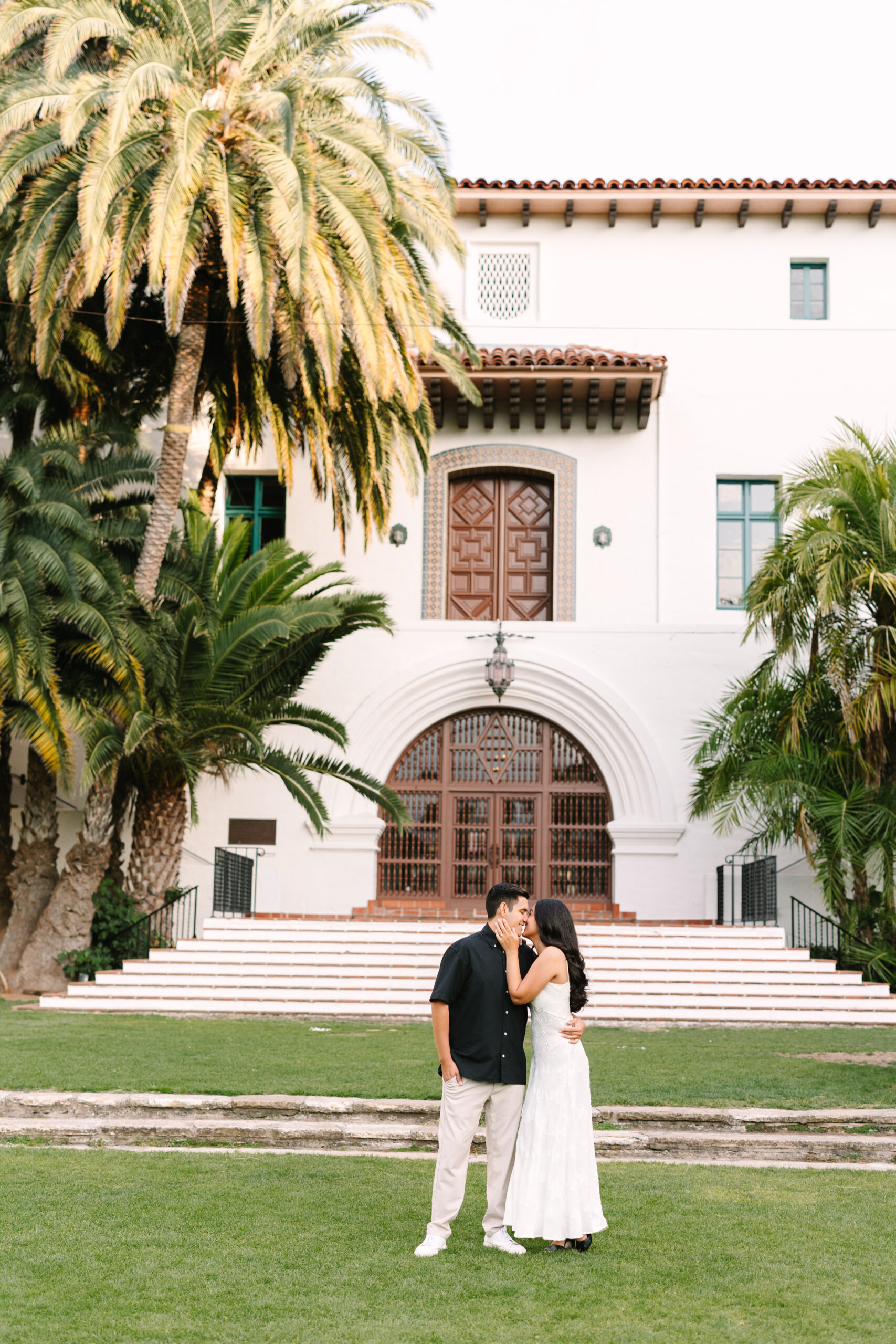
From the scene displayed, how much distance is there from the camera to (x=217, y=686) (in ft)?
52.9

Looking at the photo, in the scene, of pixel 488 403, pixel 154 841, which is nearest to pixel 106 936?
pixel 154 841

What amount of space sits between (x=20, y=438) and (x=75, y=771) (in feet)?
16.9

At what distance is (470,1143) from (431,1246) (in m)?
0.45

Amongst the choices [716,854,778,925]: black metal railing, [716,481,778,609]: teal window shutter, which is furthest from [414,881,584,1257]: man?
[716,481,778,609]: teal window shutter

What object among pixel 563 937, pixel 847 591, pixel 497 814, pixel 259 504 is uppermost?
pixel 259 504

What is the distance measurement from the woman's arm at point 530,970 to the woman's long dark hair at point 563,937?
4cm

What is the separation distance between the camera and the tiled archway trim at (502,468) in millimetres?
20719

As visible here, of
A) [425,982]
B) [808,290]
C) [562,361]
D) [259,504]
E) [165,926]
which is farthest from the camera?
[808,290]

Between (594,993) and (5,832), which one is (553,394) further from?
(5,832)

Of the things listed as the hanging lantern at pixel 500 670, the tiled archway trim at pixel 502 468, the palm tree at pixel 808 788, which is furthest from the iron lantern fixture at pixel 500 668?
the palm tree at pixel 808 788

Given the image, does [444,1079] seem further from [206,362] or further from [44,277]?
[206,362]

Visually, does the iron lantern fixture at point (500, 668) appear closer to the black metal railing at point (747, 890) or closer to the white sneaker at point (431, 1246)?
the black metal railing at point (747, 890)

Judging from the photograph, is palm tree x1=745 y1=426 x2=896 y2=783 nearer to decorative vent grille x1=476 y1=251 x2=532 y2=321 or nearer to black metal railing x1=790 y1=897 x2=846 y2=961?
black metal railing x1=790 y1=897 x2=846 y2=961

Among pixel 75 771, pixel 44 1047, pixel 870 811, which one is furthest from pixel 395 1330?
pixel 75 771
